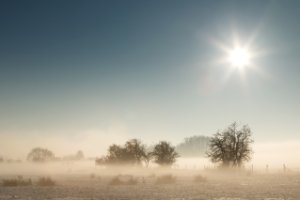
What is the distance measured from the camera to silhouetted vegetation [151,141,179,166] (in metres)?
91.1

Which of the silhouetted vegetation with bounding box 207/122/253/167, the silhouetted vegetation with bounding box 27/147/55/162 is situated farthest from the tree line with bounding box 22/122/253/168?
the silhouetted vegetation with bounding box 27/147/55/162

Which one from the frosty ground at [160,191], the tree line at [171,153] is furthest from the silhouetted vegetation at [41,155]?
the frosty ground at [160,191]

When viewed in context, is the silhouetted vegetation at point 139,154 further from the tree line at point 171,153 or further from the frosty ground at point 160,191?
the frosty ground at point 160,191

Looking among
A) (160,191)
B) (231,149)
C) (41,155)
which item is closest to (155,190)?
(160,191)

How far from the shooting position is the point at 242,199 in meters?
24.7

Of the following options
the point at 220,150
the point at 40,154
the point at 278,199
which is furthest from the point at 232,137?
the point at 40,154

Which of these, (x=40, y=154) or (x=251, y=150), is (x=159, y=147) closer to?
(x=251, y=150)

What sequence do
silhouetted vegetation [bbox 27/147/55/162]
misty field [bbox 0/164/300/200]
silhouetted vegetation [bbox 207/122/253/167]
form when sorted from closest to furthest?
misty field [bbox 0/164/300/200] → silhouetted vegetation [bbox 207/122/253/167] → silhouetted vegetation [bbox 27/147/55/162]

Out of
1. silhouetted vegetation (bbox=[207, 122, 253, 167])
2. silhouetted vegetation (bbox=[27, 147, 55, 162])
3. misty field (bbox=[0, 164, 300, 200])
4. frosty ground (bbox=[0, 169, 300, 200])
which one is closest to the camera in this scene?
frosty ground (bbox=[0, 169, 300, 200])

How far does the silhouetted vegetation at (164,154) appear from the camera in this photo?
91.1 metres

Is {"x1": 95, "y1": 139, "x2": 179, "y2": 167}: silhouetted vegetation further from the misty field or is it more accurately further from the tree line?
the misty field

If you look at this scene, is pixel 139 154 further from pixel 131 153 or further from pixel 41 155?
pixel 41 155

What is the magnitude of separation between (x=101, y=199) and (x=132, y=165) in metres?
71.4

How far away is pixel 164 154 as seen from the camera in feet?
299
